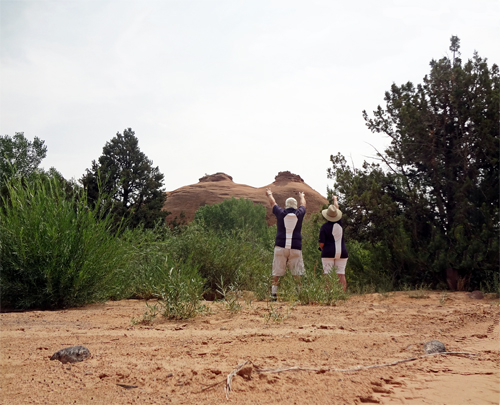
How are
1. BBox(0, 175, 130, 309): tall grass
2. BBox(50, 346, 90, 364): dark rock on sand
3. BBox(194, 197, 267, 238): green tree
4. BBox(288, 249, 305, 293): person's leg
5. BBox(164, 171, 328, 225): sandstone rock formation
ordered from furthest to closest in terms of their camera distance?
BBox(164, 171, 328, 225): sandstone rock formation → BBox(194, 197, 267, 238): green tree → BBox(288, 249, 305, 293): person's leg → BBox(0, 175, 130, 309): tall grass → BBox(50, 346, 90, 364): dark rock on sand

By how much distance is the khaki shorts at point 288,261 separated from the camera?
7.94 meters

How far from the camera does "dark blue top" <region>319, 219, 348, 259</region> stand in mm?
8023

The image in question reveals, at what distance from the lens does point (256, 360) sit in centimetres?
309

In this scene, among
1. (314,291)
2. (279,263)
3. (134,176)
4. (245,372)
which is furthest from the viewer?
(134,176)

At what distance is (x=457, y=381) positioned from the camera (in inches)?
106

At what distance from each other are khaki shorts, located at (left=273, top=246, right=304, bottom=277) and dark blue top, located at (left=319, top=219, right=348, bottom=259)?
540 mm

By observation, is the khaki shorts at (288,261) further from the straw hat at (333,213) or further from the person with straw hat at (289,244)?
the straw hat at (333,213)

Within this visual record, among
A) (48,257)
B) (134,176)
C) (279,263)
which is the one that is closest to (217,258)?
(279,263)

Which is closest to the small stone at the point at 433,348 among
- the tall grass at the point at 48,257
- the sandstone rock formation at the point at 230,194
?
the tall grass at the point at 48,257

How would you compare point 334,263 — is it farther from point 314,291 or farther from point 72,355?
point 72,355

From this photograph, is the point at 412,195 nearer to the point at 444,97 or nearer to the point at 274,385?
the point at 444,97

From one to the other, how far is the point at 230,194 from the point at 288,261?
59.7 metres

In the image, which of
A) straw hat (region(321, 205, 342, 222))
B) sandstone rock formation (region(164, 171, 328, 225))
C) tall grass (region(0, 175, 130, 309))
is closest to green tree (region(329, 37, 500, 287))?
straw hat (region(321, 205, 342, 222))

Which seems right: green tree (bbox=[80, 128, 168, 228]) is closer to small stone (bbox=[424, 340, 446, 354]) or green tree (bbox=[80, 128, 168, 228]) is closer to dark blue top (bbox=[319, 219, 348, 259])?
dark blue top (bbox=[319, 219, 348, 259])
